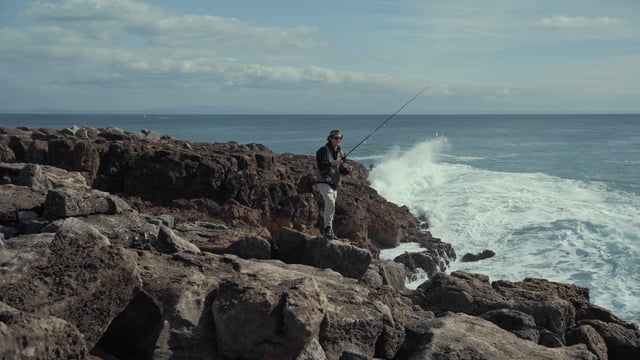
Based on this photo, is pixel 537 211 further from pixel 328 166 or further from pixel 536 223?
pixel 328 166

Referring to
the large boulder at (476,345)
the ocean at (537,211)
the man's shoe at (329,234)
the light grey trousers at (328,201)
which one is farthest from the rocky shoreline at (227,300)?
the ocean at (537,211)

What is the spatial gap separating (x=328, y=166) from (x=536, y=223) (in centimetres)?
1638

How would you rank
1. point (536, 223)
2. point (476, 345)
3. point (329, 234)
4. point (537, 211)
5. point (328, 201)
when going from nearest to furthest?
point (476, 345) < point (329, 234) < point (328, 201) < point (536, 223) < point (537, 211)

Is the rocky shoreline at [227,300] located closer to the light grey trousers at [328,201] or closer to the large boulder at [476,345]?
the large boulder at [476,345]

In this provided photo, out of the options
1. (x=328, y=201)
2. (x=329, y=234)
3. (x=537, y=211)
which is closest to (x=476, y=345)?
(x=329, y=234)

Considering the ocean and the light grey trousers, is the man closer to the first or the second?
the light grey trousers

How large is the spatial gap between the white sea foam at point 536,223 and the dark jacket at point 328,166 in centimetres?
792

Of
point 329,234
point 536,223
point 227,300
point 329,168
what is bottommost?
point 536,223

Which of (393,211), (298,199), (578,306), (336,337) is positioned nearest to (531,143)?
(393,211)

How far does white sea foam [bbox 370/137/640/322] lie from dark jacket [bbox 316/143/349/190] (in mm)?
7920

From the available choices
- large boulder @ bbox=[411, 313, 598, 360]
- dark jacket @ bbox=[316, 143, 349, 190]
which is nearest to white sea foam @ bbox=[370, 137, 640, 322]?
dark jacket @ bbox=[316, 143, 349, 190]

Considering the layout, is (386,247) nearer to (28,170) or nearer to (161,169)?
(161,169)

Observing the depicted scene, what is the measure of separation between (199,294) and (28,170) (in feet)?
21.5

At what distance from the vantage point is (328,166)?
10.7 m
